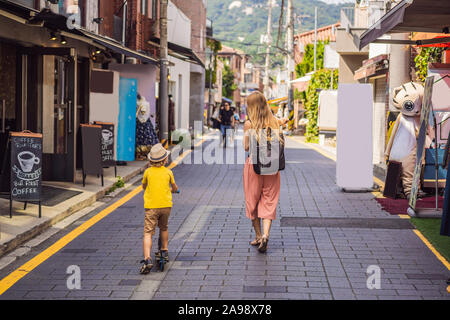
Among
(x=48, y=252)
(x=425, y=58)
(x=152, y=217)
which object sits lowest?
(x=48, y=252)

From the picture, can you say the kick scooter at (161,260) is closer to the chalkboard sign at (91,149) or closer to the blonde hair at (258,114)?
the blonde hair at (258,114)

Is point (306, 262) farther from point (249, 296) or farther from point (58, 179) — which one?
point (58, 179)

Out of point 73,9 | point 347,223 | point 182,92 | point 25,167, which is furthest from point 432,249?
point 182,92

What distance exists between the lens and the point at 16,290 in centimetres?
594

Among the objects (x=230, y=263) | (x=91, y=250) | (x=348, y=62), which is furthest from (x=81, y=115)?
(x=348, y=62)

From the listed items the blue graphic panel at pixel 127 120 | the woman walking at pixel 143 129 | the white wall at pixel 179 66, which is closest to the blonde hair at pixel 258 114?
the blue graphic panel at pixel 127 120

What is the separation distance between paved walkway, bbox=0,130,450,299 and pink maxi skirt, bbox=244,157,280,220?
0.46m

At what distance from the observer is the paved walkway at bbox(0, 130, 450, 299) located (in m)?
5.88

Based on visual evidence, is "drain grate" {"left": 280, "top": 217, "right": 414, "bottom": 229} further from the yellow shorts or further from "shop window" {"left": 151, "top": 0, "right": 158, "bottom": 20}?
"shop window" {"left": 151, "top": 0, "right": 158, "bottom": 20}

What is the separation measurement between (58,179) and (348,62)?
1686cm

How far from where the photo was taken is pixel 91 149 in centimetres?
1243

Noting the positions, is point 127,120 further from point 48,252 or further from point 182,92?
point 182,92

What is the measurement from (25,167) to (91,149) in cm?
345

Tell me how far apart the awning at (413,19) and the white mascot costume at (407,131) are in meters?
0.94
